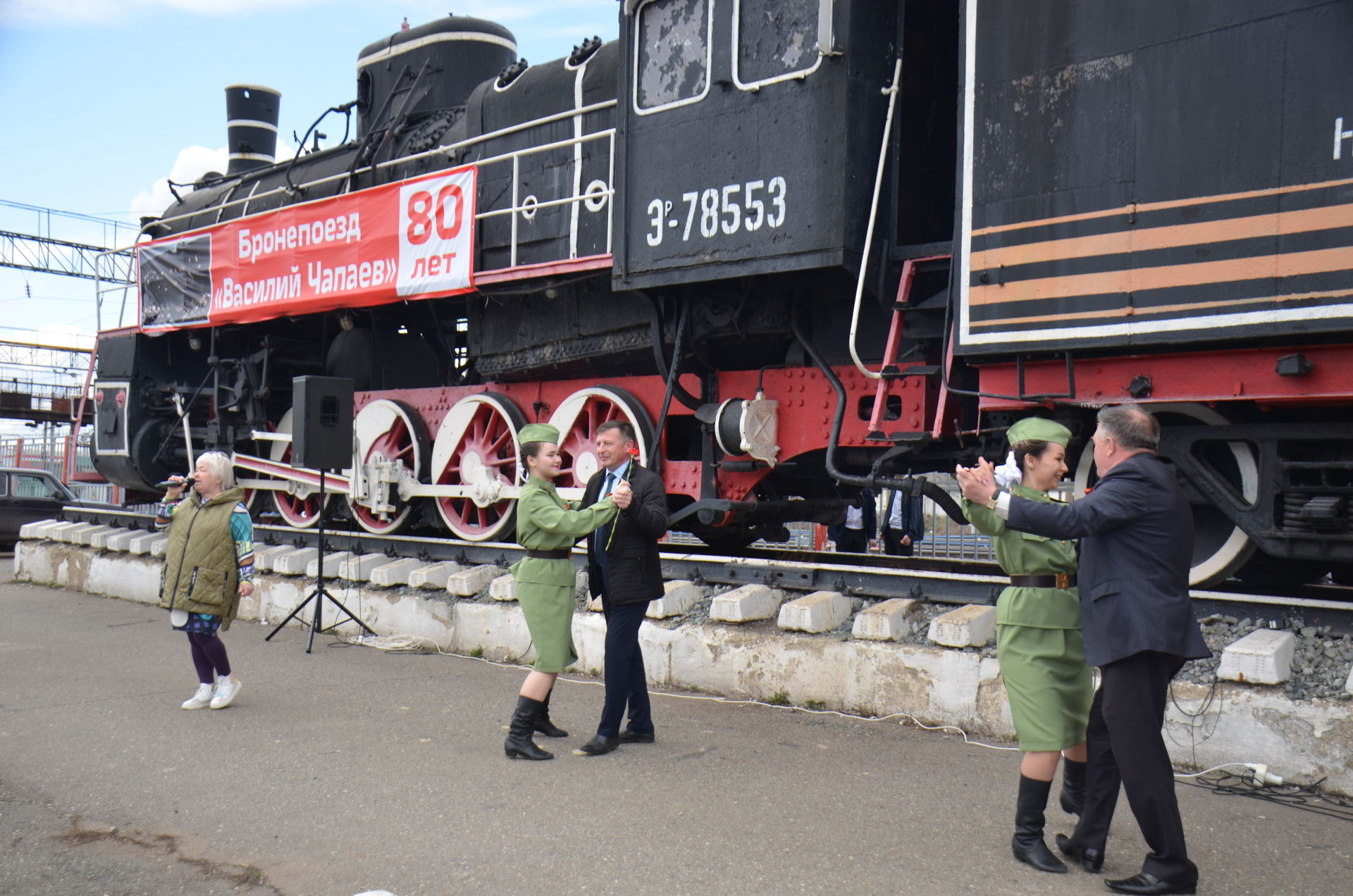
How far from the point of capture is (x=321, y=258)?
10023mm

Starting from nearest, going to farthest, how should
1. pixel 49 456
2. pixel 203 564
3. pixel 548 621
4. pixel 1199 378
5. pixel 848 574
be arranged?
1. pixel 1199 378
2. pixel 548 621
3. pixel 203 564
4. pixel 848 574
5. pixel 49 456

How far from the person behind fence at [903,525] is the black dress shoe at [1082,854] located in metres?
8.34

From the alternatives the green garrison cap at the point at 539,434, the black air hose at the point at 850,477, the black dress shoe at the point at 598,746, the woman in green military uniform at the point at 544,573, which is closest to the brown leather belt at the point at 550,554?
the woman in green military uniform at the point at 544,573

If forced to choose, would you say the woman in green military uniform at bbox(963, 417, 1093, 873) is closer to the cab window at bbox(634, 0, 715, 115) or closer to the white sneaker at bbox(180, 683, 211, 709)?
the cab window at bbox(634, 0, 715, 115)

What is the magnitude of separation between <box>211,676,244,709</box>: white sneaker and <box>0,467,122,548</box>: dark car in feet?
42.7

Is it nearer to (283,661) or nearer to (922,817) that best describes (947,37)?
(922,817)

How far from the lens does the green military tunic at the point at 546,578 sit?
5184 millimetres

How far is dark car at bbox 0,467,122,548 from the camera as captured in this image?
57.5ft

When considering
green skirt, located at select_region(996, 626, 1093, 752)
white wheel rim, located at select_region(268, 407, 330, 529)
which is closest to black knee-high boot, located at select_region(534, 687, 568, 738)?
green skirt, located at select_region(996, 626, 1093, 752)

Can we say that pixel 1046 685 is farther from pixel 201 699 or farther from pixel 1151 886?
pixel 201 699

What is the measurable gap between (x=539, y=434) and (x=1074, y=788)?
288 cm

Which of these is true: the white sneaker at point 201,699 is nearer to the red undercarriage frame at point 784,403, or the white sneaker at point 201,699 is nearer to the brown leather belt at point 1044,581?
the red undercarriage frame at point 784,403

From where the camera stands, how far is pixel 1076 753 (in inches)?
158

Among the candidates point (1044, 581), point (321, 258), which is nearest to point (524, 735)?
point (1044, 581)
